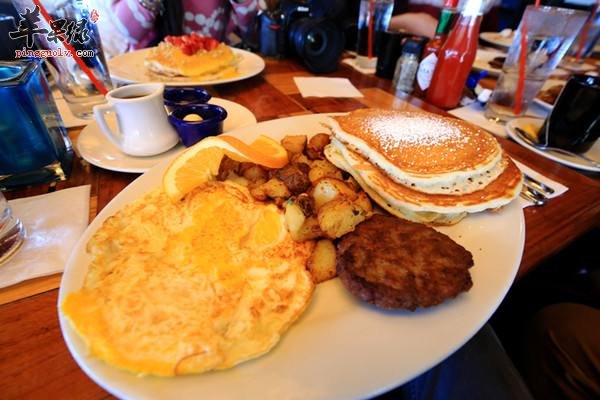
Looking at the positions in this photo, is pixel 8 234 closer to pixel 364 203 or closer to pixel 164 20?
pixel 364 203

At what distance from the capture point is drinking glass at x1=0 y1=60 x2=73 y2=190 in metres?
0.97

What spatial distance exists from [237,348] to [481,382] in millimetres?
845

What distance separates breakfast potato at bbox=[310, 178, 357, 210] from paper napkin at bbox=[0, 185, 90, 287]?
71 cm

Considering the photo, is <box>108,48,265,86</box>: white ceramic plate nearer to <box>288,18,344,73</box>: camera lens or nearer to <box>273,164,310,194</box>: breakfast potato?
<box>288,18,344,73</box>: camera lens

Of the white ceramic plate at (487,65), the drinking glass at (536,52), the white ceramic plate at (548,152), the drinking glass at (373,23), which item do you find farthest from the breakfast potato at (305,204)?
the white ceramic plate at (487,65)

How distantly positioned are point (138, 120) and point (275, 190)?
62cm

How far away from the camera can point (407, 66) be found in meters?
2.04

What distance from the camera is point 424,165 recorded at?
3.45 feet

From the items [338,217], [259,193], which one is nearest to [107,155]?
[259,193]

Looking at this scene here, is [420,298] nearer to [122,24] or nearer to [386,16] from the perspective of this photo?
[386,16]

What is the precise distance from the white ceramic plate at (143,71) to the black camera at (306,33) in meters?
0.30

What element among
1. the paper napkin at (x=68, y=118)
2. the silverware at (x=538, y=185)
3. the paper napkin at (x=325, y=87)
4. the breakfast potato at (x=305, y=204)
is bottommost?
the paper napkin at (x=68, y=118)

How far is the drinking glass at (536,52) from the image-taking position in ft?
5.87

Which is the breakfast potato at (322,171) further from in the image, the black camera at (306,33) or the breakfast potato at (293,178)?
the black camera at (306,33)
